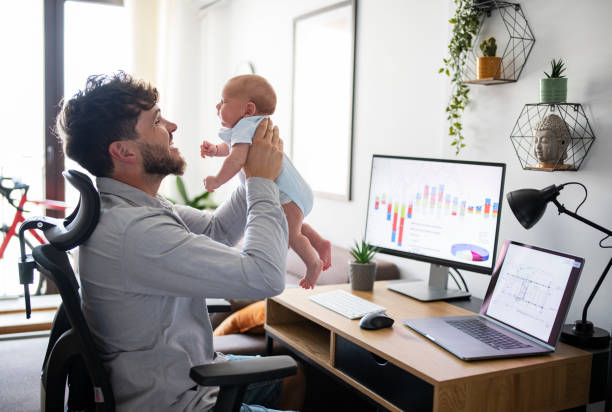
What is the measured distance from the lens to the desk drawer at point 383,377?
4.80 ft

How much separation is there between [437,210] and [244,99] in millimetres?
861

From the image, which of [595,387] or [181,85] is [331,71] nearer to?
[181,85]

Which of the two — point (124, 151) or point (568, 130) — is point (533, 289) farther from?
point (124, 151)

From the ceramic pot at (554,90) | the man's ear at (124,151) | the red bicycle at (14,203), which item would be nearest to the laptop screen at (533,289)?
the ceramic pot at (554,90)

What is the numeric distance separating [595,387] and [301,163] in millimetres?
2430

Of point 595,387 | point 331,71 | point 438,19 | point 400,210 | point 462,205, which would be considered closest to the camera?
point 595,387

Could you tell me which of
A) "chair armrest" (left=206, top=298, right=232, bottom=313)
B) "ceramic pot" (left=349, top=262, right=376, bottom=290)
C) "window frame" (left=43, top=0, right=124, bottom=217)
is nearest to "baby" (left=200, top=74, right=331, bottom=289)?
"chair armrest" (left=206, top=298, right=232, bottom=313)

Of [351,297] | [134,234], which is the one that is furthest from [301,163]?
[134,234]

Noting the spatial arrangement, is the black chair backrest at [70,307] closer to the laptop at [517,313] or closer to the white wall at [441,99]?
the laptop at [517,313]

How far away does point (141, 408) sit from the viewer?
1.26 m

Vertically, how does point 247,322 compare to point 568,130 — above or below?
below

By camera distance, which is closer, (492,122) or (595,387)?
(595,387)

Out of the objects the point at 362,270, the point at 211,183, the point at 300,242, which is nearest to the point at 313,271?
the point at 300,242

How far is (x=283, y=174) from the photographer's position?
5.03 feet
